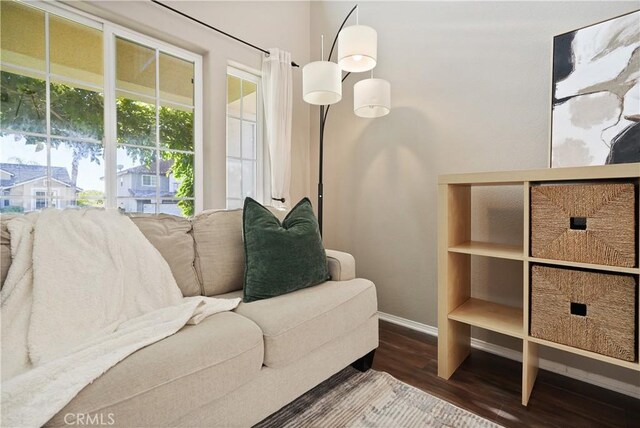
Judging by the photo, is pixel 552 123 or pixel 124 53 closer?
pixel 552 123

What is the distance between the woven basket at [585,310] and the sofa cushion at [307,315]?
79cm

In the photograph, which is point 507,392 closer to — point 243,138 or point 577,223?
point 577,223

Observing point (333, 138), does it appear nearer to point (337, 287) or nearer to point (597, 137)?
point (337, 287)

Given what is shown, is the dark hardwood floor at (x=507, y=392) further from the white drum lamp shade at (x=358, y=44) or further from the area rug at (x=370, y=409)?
the white drum lamp shade at (x=358, y=44)

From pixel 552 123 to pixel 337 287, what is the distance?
145cm

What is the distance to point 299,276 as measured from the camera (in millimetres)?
1550

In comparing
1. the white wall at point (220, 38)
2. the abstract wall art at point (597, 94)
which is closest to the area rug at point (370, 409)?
the abstract wall art at point (597, 94)

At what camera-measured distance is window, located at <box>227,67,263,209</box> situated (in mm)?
2611

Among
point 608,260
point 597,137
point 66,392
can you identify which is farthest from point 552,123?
point 66,392

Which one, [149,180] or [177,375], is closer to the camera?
[177,375]

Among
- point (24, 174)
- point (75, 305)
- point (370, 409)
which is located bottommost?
point (370, 409)

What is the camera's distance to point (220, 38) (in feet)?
7.82

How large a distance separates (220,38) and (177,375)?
93.4 inches

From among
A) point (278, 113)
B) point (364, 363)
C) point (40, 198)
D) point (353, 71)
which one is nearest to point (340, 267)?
point (364, 363)
